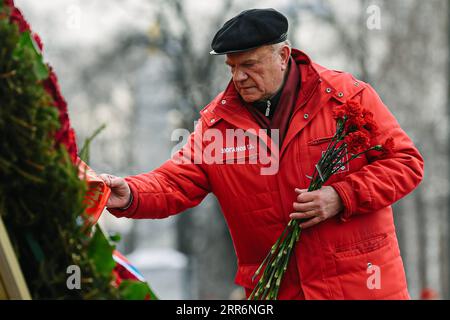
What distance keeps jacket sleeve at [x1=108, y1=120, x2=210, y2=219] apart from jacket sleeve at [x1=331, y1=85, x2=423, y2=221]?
0.77 meters

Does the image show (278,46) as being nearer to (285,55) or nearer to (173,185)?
(285,55)

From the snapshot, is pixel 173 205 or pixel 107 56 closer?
pixel 173 205

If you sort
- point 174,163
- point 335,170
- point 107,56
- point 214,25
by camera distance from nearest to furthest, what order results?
point 335,170, point 174,163, point 214,25, point 107,56

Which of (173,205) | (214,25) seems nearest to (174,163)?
(173,205)

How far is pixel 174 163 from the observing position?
4.04 metres

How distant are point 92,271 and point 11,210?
10.5 inches

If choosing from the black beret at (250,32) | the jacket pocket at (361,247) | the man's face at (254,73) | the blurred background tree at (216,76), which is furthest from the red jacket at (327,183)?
the blurred background tree at (216,76)

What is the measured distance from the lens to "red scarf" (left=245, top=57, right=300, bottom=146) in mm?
3725

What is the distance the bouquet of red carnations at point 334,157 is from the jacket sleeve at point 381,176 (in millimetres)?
65

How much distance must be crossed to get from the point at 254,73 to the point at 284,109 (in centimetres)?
22

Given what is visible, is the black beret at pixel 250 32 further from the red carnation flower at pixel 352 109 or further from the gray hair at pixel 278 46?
the red carnation flower at pixel 352 109

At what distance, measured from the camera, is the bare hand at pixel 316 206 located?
344 centimetres

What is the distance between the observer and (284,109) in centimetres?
375
